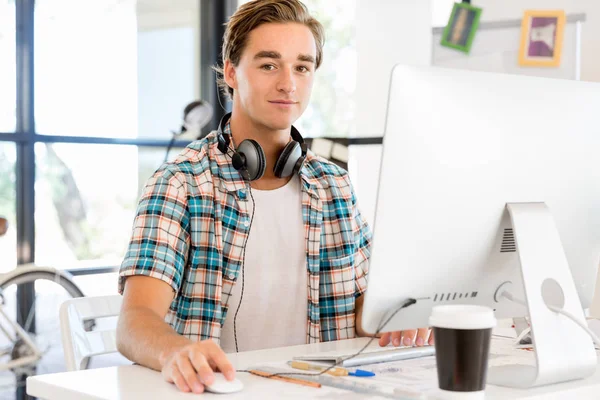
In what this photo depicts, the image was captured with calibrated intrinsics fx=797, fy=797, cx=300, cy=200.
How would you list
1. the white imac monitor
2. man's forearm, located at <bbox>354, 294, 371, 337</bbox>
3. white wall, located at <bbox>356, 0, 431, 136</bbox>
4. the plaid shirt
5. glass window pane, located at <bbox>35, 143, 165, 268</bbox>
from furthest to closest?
1. white wall, located at <bbox>356, 0, 431, 136</bbox>
2. glass window pane, located at <bbox>35, 143, 165, 268</bbox>
3. man's forearm, located at <bbox>354, 294, 371, 337</bbox>
4. the plaid shirt
5. the white imac monitor

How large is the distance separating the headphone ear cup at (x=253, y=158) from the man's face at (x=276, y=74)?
93 mm

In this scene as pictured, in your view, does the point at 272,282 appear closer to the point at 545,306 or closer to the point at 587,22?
the point at 545,306

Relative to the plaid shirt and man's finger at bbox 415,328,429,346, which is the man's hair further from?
man's finger at bbox 415,328,429,346

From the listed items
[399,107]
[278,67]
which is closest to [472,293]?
[399,107]

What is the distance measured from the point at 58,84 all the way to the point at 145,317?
2752mm

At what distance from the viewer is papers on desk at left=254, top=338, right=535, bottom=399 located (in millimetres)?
1046

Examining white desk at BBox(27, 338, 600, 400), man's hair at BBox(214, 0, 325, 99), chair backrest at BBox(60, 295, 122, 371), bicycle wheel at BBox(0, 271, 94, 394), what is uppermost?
man's hair at BBox(214, 0, 325, 99)

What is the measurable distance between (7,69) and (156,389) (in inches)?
115

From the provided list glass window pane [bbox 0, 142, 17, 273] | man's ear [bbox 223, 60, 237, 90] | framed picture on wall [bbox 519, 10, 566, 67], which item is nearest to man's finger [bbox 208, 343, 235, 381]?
man's ear [bbox 223, 60, 237, 90]

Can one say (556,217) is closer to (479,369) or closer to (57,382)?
(479,369)

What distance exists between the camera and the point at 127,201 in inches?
165

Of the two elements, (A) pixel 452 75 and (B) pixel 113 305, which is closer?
(A) pixel 452 75

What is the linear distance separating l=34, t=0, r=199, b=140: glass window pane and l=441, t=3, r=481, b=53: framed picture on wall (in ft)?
5.33

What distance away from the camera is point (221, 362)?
1.07 meters
